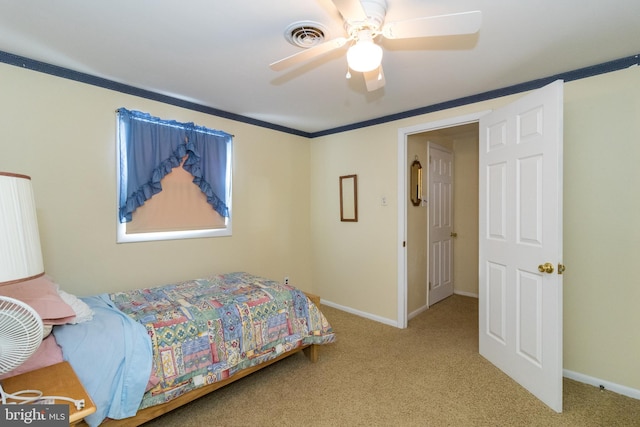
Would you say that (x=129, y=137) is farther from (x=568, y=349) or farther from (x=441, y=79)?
(x=568, y=349)

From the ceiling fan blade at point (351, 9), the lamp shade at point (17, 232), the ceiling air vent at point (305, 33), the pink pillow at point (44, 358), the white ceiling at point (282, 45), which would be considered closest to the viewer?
the lamp shade at point (17, 232)

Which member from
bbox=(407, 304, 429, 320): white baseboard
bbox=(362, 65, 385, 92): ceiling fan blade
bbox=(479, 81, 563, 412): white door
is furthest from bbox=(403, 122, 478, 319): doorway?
bbox=(362, 65, 385, 92): ceiling fan blade

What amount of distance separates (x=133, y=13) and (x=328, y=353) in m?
2.81

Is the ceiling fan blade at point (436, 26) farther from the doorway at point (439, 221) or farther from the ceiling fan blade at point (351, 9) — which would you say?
the doorway at point (439, 221)

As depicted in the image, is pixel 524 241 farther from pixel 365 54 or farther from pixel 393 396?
pixel 365 54

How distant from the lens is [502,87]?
2646 millimetres

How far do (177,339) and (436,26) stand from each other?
2.17 meters

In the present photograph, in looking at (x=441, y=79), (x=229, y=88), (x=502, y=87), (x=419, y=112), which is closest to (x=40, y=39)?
(x=229, y=88)

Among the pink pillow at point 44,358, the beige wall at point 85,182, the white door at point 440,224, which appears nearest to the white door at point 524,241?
the white door at point 440,224

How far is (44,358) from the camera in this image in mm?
1470

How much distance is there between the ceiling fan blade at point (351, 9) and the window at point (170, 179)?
83.8 inches

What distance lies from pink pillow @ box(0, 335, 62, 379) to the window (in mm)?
1187

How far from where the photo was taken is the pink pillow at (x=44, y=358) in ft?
4.59

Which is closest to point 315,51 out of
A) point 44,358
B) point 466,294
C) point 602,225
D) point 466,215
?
point 44,358
